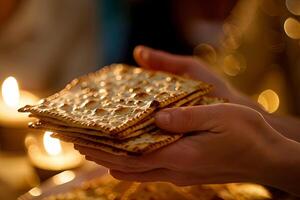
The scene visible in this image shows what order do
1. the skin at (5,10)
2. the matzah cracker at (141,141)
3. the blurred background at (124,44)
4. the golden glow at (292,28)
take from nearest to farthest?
the matzah cracker at (141,141) → the blurred background at (124,44) → the golden glow at (292,28) → the skin at (5,10)

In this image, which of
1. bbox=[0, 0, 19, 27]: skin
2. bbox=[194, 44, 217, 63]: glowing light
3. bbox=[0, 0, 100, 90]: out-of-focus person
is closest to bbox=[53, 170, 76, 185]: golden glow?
bbox=[194, 44, 217, 63]: glowing light

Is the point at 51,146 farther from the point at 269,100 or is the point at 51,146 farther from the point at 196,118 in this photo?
the point at 269,100

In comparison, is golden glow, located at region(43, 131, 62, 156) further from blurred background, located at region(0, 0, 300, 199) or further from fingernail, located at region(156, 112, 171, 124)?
fingernail, located at region(156, 112, 171, 124)

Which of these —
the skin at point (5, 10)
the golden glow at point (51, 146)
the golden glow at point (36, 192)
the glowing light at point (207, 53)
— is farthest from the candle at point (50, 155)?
the skin at point (5, 10)

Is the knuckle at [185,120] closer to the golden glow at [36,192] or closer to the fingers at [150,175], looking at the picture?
the fingers at [150,175]

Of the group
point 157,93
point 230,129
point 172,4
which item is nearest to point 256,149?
point 230,129
